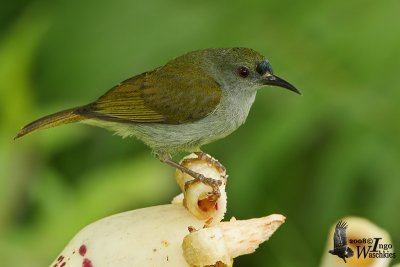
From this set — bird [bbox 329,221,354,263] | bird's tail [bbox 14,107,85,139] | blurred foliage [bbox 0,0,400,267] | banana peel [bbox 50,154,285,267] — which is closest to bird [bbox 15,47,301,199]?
bird's tail [bbox 14,107,85,139]

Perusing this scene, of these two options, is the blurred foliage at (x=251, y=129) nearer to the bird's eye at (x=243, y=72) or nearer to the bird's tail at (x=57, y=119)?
the bird's tail at (x=57, y=119)

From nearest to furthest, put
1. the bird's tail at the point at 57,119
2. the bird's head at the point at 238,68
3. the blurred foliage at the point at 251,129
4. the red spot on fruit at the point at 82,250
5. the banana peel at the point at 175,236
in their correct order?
1. the banana peel at the point at 175,236
2. the red spot on fruit at the point at 82,250
3. the bird's tail at the point at 57,119
4. the bird's head at the point at 238,68
5. the blurred foliage at the point at 251,129

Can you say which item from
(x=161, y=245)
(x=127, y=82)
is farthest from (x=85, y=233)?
(x=127, y=82)

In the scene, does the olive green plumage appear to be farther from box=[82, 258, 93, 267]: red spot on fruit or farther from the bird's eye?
box=[82, 258, 93, 267]: red spot on fruit

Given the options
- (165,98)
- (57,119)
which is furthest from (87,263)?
(165,98)

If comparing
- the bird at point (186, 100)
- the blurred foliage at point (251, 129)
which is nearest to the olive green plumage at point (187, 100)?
the bird at point (186, 100)

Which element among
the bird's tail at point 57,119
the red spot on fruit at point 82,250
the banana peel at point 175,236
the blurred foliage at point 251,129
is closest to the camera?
the banana peel at point 175,236

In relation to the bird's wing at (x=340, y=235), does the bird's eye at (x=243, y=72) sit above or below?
above

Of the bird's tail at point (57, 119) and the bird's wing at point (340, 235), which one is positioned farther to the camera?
the bird's tail at point (57, 119)

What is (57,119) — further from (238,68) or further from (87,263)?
(87,263)
